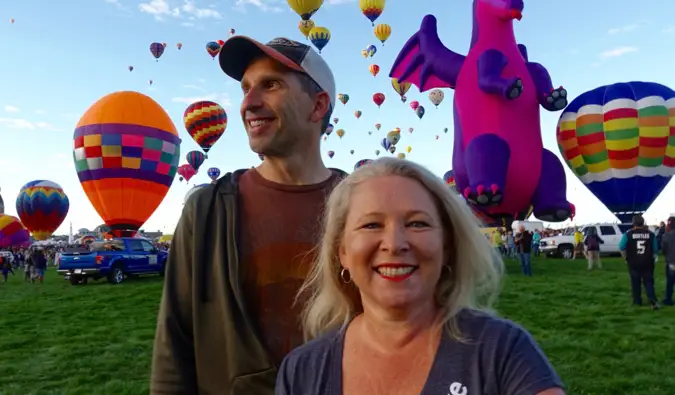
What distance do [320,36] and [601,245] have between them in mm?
16975

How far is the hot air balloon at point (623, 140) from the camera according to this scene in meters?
19.2

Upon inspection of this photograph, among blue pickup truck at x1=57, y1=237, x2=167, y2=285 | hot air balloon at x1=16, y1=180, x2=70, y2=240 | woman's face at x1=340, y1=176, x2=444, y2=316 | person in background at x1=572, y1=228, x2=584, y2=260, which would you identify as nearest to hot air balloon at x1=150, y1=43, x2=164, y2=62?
hot air balloon at x1=16, y1=180, x2=70, y2=240

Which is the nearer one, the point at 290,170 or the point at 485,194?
the point at 290,170

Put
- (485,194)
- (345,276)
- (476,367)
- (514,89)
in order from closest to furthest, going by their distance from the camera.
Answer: (476,367), (345,276), (514,89), (485,194)

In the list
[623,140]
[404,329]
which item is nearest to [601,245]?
[623,140]

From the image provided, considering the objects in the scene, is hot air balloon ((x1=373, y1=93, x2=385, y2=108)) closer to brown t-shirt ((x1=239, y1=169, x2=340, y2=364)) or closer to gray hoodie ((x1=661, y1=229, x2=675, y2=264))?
gray hoodie ((x1=661, y1=229, x2=675, y2=264))

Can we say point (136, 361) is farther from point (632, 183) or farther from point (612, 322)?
point (632, 183)

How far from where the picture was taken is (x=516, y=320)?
A: 334 inches

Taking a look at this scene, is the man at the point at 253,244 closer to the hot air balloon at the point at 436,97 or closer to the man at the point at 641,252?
the man at the point at 641,252

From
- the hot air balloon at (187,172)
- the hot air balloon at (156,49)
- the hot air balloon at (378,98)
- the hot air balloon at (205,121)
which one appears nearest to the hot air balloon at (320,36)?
the hot air balloon at (205,121)

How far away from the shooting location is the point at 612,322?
828 centimetres

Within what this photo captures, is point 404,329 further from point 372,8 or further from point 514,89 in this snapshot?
point 372,8

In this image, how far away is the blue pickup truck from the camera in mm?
17141

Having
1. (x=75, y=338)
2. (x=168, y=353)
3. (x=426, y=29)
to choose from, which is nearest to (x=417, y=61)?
(x=426, y=29)
